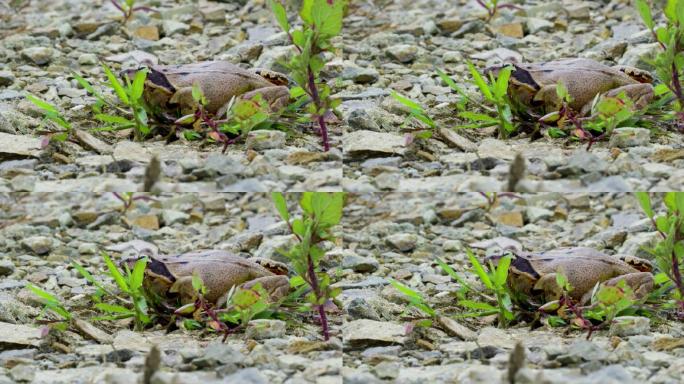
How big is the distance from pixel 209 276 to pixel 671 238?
2006 millimetres

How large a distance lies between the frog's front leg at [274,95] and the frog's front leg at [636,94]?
1382 millimetres

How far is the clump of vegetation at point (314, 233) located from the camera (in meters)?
4.80

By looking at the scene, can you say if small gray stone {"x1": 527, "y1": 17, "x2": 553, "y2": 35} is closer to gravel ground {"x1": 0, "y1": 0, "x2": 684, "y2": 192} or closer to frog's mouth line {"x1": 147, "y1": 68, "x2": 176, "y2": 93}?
gravel ground {"x1": 0, "y1": 0, "x2": 684, "y2": 192}

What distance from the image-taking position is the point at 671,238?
200 inches

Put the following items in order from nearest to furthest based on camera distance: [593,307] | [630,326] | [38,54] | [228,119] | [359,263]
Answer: [630,326], [593,307], [228,119], [359,263], [38,54]

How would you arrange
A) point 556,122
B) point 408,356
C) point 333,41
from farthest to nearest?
point 333,41 < point 556,122 < point 408,356

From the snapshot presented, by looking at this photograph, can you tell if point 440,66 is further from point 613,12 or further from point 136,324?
point 136,324

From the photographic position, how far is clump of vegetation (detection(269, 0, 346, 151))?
4.94m

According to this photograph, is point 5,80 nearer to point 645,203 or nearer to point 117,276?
point 117,276

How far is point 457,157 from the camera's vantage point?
17.6 ft

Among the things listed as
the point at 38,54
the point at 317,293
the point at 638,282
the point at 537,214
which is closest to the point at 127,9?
the point at 38,54

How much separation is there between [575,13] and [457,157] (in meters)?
1.33

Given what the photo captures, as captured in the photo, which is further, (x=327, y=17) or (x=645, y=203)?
(x=645, y=203)

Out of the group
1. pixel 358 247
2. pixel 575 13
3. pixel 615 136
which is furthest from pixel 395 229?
pixel 575 13
